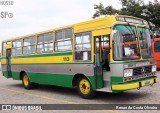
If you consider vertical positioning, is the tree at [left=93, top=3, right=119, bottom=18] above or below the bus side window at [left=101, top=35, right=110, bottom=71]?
above

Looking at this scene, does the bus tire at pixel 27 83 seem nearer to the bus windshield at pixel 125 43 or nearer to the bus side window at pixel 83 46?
the bus side window at pixel 83 46

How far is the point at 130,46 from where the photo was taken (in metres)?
9.68

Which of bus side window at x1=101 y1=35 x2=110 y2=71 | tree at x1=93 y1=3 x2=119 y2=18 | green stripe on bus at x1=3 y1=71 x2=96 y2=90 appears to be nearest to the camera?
bus side window at x1=101 y1=35 x2=110 y2=71

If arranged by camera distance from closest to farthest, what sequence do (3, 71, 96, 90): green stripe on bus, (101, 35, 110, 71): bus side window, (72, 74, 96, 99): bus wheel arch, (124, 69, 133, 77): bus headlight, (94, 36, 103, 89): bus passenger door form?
(124, 69, 133, 77): bus headlight → (101, 35, 110, 71): bus side window → (94, 36, 103, 89): bus passenger door → (72, 74, 96, 99): bus wheel arch → (3, 71, 96, 90): green stripe on bus

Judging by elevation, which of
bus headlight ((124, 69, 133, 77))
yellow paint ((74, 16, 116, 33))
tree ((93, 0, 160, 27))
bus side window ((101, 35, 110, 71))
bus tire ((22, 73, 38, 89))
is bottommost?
bus tire ((22, 73, 38, 89))

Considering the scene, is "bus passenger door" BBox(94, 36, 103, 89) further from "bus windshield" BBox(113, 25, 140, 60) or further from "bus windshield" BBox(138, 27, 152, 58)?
"bus windshield" BBox(138, 27, 152, 58)

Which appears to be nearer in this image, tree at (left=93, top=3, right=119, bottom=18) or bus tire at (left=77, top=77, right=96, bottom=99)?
bus tire at (left=77, top=77, right=96, bottom=99)

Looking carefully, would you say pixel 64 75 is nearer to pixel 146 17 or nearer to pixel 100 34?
pixel 100 34

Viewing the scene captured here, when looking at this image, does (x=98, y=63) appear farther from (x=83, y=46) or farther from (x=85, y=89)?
(x=85, y=89)

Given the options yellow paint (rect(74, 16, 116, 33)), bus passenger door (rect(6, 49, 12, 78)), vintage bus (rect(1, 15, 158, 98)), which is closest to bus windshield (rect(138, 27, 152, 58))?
vintage bus (rect(1, 15, 158, 98))

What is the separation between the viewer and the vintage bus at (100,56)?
934cm

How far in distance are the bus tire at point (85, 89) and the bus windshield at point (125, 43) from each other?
176 centimetres

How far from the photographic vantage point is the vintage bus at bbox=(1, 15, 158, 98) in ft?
30.7

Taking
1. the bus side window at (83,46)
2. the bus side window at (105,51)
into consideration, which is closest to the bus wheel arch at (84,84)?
the bus side window at (83,46)
